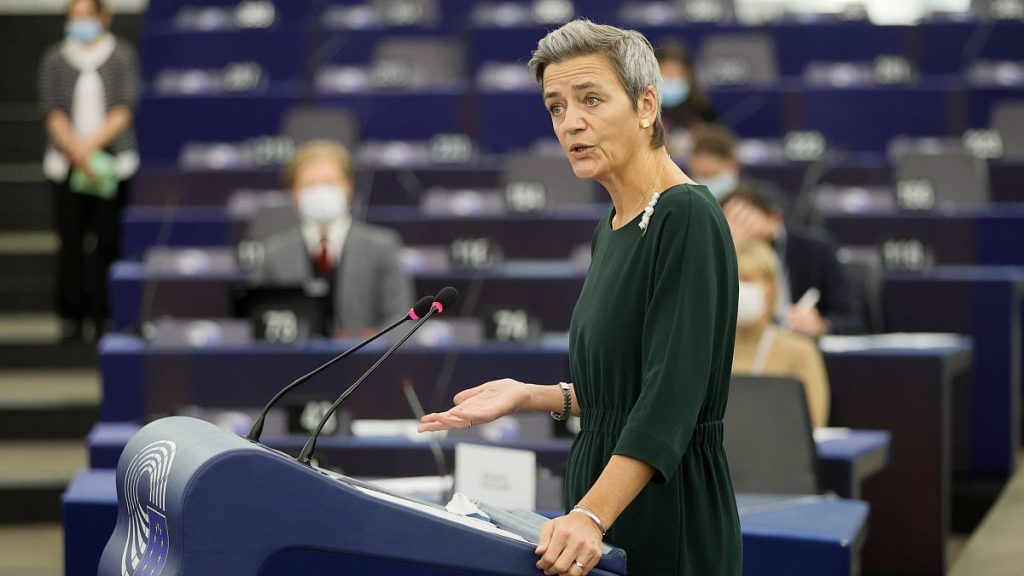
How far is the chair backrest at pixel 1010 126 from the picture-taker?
619 centimetres

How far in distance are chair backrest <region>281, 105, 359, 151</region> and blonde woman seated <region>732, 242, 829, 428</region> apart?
10.6 feet

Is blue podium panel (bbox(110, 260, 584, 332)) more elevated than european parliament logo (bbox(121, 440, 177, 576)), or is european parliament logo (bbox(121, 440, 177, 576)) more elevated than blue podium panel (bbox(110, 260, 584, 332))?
european parliament logo (bbox(121, 440, 177, 576))

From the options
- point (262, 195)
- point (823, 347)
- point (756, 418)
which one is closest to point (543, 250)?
Result: point (262, 195)

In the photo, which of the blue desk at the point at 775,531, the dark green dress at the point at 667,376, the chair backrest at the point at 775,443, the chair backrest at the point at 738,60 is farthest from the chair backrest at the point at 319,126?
the dark green dress at the point at 667,376

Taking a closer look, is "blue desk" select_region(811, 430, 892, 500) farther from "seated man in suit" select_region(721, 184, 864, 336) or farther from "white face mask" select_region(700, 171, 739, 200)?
"white face mask" select_region(700, 171, 739, 200)

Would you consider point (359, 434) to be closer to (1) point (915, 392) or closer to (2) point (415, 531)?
(1) point (915, 392)

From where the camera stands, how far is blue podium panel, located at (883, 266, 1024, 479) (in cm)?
430

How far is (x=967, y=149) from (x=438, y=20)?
288 centimetres

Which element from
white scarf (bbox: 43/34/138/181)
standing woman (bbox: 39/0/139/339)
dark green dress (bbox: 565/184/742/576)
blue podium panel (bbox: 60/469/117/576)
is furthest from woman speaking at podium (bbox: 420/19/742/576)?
white scarf (bbox: 43/34/138/181)

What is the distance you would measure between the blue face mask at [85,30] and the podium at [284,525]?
483cm

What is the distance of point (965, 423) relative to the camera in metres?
4.33

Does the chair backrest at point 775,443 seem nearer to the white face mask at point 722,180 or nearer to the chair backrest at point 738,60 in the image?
the white face mask at point 722,180

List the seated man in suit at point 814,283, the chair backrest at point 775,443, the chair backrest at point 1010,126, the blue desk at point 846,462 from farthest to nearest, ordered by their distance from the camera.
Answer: the chair backrest at point 1010,126 < the seated man in suit at point 814,283 < the blue desk at point 846,462 < the chair backrest at point 775,443

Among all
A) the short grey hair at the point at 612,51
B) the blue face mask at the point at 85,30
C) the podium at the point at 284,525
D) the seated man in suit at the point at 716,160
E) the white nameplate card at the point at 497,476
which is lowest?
the white nameplate card at the point at 497,476
